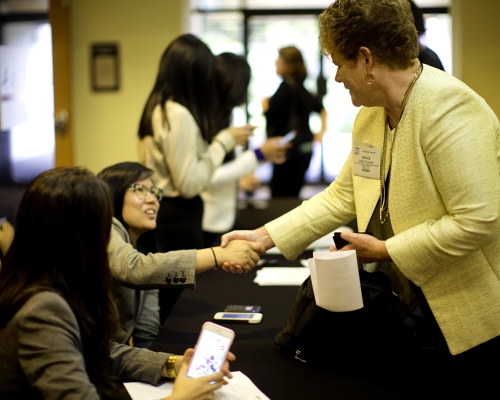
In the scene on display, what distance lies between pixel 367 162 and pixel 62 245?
0.93 m

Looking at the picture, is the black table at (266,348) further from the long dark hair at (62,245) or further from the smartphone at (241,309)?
the long dark hair at (62,245)

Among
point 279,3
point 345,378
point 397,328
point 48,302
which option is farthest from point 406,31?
point 279,3

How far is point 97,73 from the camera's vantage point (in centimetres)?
715

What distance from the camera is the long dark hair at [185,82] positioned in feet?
10.2

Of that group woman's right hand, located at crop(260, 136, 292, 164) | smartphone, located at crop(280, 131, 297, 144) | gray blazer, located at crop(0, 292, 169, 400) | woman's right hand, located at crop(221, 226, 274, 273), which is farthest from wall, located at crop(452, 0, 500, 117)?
gray blazer, located at crop(0, 292, 169, 400)

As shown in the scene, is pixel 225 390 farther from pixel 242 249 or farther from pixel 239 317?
pixel 242 249

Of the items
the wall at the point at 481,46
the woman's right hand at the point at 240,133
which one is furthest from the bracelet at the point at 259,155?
the wall at the point at 481,46

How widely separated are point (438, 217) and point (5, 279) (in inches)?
42.0

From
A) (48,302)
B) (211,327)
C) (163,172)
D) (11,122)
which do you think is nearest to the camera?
(48,302)

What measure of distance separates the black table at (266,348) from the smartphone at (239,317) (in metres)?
0.02

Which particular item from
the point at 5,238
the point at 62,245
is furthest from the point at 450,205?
the point at 5,238

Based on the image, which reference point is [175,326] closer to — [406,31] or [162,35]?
[406,31]

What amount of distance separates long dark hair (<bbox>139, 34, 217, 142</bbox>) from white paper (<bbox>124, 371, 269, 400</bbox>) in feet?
5.66

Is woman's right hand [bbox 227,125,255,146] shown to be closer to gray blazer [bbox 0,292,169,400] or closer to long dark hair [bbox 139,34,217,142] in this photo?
long dark hair [bbox 139,34,217,142]
